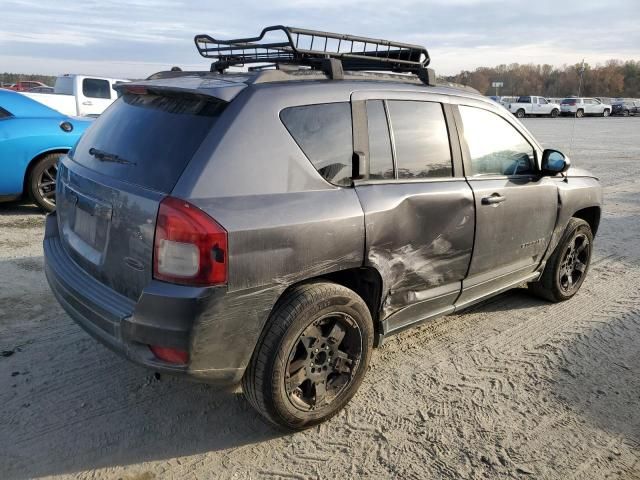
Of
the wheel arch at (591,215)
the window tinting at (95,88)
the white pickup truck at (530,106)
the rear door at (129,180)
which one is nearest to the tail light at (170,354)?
the rear door at (129,180)

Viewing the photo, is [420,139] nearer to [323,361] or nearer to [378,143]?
[378,143]

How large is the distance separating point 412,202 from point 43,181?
5363mm

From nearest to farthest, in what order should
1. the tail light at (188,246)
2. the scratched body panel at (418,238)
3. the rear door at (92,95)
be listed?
the tail light at (188,246), the scratched body panel at (418,238), the rear door at (92,95)

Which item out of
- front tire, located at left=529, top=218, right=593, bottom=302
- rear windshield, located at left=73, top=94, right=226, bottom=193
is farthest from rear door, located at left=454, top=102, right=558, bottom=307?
rear windshield, located at left=73, top=94, right=226, bottom=193

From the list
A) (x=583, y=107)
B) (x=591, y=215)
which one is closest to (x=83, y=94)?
(x=591, y=215)

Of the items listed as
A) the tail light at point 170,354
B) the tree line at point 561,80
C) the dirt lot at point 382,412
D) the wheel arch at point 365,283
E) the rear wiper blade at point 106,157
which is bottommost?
the dirt lot at point 382,412

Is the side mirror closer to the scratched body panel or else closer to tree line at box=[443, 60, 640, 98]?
the scratched body panel

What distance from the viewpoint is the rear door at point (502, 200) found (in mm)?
3537

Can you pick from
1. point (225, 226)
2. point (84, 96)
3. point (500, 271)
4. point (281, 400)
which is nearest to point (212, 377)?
point (281, 400)

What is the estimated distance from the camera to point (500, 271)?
12.7 ft

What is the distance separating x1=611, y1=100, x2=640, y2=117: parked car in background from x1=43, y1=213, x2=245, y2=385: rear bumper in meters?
55.4

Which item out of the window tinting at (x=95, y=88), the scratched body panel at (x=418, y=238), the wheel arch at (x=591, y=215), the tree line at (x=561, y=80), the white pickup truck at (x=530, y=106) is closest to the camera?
the scratched body panel at (x=418, y=238)

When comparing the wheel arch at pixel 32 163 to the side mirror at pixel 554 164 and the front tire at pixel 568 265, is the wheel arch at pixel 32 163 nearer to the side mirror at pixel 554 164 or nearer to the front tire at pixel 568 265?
the side mirror at pixel 554 164

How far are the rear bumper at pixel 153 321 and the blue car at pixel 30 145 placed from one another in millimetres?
4408
